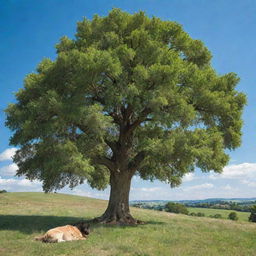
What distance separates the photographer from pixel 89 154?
21.0 metres

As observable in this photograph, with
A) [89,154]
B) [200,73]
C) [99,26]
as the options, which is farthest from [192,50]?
[89,154]

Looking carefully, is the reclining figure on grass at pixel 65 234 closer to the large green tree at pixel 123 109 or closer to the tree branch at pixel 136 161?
the large green tree at pixel 123 109

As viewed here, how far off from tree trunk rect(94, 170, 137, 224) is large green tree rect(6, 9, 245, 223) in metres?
0.08

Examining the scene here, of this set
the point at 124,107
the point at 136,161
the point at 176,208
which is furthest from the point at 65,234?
the point at 176,208

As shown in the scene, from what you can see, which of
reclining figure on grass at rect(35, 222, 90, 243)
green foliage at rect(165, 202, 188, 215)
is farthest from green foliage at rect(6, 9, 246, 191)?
green foliage at rect(165, 202, 188, 215)

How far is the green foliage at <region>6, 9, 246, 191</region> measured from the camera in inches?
763

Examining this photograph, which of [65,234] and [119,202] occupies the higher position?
[119,202]

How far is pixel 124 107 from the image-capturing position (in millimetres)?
23141

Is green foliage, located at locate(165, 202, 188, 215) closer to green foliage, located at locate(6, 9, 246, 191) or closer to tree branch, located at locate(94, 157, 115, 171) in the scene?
green foliage, located at locate(6, 9, 246, 191)

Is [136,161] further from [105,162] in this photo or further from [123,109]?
[123,109]

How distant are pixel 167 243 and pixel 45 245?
19.6ft

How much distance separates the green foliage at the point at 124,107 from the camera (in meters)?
19.4

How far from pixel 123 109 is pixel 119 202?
7.60m

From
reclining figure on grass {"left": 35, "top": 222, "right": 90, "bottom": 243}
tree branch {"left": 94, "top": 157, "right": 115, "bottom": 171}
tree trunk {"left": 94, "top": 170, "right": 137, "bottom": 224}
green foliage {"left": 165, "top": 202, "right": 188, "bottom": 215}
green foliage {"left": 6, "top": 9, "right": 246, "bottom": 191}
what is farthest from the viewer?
green foliage {"left": 165, "top": 202, "right": 188, "bottom": 215}
